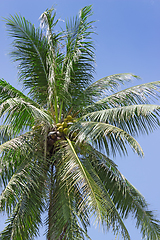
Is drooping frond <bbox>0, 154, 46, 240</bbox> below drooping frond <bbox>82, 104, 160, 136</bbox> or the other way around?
below

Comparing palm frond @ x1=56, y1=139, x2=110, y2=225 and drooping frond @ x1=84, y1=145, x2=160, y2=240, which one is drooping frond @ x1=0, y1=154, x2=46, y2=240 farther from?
drooping frond @ x1=84, y1=145, x2=160, y2=240

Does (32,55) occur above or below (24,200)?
above

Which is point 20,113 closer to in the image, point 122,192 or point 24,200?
point 24,200

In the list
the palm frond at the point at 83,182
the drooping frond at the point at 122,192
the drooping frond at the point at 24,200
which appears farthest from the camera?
the drooping frond at the point at 122,192

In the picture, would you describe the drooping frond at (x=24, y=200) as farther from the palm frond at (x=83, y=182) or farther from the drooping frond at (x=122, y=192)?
the drooping frond at (x=122, y=192)

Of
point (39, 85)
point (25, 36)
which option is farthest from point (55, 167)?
point (25, 36)

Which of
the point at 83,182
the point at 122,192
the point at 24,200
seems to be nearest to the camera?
the point at 83,182

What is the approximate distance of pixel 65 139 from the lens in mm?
7984

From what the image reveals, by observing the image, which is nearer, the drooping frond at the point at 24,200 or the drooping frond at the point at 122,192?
the drooping frond at the point at 24,200

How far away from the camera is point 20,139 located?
7.31 metres

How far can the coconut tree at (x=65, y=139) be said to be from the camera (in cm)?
682

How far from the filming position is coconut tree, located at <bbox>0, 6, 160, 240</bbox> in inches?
268

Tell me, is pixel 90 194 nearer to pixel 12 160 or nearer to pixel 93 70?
pixel 12 160

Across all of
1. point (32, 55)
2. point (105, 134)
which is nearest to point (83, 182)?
point (105, 134)
